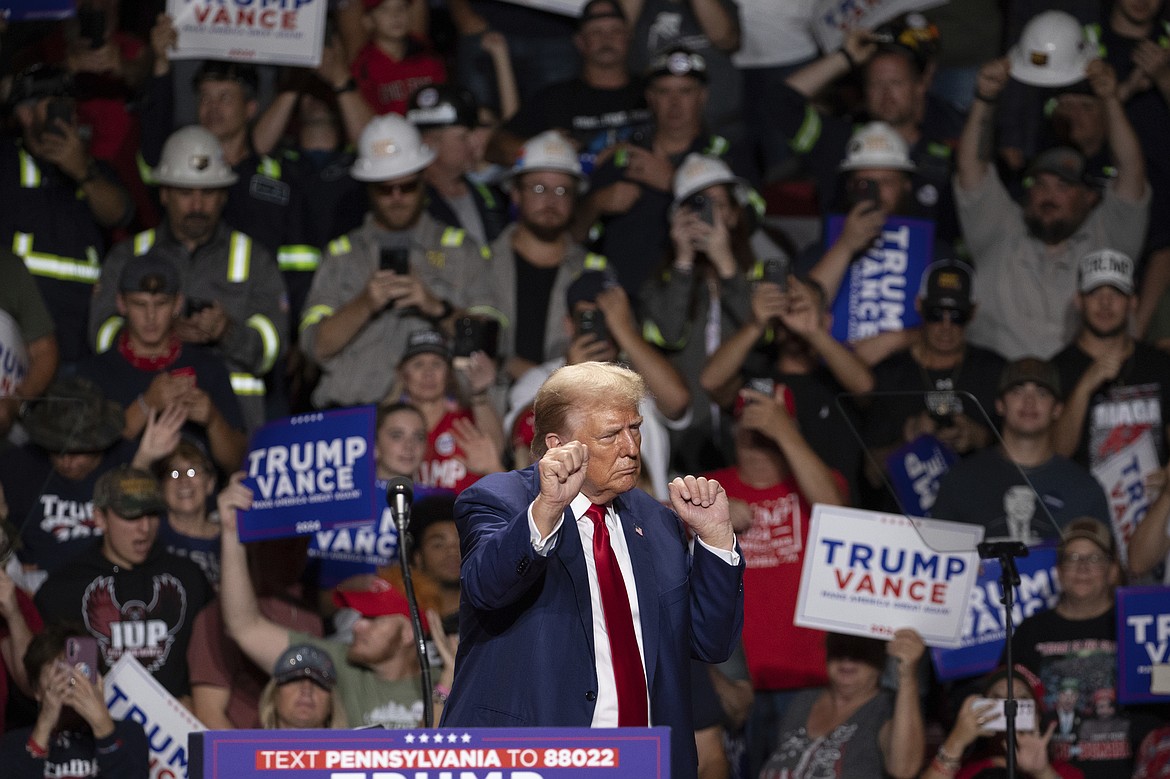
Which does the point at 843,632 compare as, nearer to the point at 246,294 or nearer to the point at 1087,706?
the point at 1087,706

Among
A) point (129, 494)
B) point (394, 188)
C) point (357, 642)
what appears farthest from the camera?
point (394, 188)

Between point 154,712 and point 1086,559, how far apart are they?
355 centimetres

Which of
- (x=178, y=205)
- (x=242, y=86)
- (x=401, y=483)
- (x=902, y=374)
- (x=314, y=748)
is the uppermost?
(x=242, y=86)

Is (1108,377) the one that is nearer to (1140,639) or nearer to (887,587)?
(1140,639)

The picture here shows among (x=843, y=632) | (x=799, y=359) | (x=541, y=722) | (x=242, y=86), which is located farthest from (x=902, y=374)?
(x=541, y=722)

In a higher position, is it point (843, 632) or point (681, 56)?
point (681, 56)

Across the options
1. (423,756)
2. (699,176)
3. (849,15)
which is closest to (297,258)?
(699,176)

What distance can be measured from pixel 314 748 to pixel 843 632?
395 cm

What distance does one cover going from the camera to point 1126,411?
776 centimetres

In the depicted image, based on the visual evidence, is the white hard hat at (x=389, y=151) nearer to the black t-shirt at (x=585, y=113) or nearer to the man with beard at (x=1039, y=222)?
the black t-shirt at (x=585, y=113)

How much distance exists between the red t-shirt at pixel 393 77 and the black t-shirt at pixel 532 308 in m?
1.93

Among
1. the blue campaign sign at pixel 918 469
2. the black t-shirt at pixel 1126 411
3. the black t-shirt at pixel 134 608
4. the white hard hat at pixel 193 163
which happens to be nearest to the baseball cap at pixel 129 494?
the black t-shirt at pixel 134 608

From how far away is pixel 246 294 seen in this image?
324 inches

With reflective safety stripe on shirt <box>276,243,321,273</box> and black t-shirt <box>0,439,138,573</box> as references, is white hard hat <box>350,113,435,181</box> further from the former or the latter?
black t-shirt <box>0,439,138,573</box>
